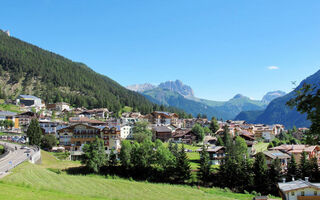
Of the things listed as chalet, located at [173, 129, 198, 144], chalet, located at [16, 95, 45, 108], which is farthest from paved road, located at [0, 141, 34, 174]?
chalet, located at [16, 95, 45, 108]

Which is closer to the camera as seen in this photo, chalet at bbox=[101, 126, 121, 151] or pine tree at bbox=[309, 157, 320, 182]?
pine tree at bbox=[309, 157, 320, 182]

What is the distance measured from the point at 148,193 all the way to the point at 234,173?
2207 centimetres

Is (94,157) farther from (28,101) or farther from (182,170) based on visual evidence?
(28,101)

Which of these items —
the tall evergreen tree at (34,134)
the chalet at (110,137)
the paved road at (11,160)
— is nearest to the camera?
the paved road at (11,160)

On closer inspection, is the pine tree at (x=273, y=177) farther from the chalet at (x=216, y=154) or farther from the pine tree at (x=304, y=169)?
the chalet at (x=216, y=154)

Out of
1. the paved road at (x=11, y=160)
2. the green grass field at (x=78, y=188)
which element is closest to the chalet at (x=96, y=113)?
the paved road at (x=11, y=160)

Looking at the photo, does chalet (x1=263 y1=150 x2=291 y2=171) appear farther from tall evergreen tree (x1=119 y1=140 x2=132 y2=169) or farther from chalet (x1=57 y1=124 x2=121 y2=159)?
chalet (x1=57 y1=124 x2=121 y2=159)

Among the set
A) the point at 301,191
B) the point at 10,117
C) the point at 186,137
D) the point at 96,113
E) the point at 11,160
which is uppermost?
the point at 96,113

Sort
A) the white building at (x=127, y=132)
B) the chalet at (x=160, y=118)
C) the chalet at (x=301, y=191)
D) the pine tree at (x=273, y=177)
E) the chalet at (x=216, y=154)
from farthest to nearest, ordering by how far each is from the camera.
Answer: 1. the chalet at (x=160, y=118)
2. the white building at (x=127, y=132)
3. the chalet at (x=216, y=154)
4. the pine tree at (x=273, y=177)
5. the chalet at (x=301, y=191)

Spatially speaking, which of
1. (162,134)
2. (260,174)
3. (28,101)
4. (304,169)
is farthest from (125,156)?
(28,101)

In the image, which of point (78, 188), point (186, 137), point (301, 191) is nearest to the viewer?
point (78, 188)

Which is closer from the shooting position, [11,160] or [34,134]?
[11,160]

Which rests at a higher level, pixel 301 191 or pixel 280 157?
pixel 301 191

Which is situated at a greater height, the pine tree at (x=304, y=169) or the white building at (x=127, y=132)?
the white building at (x=127, y=132)
